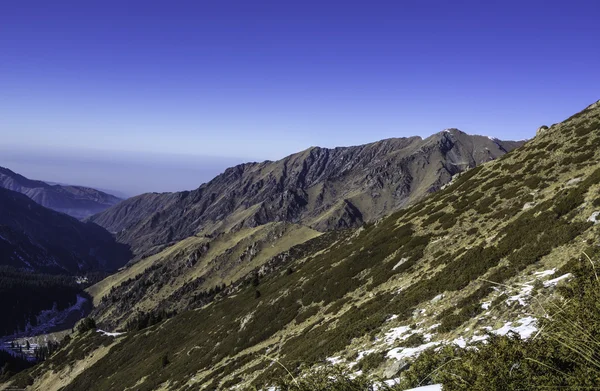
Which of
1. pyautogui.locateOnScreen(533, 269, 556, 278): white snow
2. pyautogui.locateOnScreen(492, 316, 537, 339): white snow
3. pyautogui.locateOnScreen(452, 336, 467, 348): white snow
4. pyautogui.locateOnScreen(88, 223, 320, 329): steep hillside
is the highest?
pyautogui.locateOnScreen(533, 269, 556, 278): white snow

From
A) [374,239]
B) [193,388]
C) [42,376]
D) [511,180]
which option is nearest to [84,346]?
[42,376]

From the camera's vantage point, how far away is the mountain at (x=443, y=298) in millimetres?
11230

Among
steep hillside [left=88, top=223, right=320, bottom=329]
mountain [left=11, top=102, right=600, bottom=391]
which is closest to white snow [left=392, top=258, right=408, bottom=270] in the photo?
mountain [left=11, top=102, right=600, bottom=391]

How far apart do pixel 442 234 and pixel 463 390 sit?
98.2 feet

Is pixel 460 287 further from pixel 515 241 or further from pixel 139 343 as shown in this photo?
pixel 139 343

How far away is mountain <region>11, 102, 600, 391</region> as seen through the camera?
11.2 metres

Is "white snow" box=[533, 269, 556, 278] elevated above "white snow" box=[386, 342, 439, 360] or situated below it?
above

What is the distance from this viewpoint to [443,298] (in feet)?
74.5

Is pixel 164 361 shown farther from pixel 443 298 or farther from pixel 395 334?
Answer: pixel 443 298

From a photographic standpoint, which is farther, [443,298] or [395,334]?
[443,298]

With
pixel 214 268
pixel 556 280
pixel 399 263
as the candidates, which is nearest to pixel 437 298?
pixel 556 280

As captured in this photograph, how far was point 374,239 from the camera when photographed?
49.3m

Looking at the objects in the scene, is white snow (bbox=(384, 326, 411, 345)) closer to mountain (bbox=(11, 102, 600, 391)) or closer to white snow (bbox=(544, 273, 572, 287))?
mountain (bbox=(11, 102, 600, 391))

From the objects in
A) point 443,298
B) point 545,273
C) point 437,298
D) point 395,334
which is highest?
point 545,273
